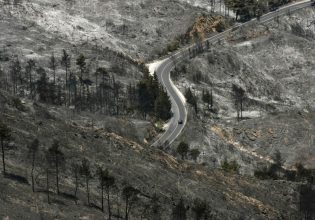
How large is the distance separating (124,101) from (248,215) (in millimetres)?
62353

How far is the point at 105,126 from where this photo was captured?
403 ft

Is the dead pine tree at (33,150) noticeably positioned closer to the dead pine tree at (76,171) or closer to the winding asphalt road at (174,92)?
the dead pine tree at (76,171)

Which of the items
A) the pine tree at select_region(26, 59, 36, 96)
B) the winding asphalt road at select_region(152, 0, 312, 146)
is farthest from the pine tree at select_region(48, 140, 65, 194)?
the pine tree at select_region(26, 59, 36, 96)

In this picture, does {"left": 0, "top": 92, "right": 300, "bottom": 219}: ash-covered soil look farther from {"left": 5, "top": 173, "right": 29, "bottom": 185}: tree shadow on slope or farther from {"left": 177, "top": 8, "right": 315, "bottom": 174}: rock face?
{"left": 177, "top": 8, "right": 315, "bottom": 174}: rock face

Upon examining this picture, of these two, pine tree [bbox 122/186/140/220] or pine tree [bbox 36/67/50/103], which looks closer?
pine tree [bbox 122/186/140/220]

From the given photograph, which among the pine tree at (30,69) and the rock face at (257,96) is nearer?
the rock face at (257,96)

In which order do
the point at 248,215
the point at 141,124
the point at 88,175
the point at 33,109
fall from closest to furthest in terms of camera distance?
the point at 88,175 < the point at 248,215 < the point at 33,109 < the point at 141,124

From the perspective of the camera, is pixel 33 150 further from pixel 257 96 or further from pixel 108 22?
pixel 108 22

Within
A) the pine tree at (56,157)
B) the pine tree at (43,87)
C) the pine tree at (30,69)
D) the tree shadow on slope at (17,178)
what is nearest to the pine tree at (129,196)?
the pine tree at (56,157)

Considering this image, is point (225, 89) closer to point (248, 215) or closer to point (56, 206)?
point (248, 215)

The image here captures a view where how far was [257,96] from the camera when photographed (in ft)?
555

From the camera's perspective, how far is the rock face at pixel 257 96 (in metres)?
134

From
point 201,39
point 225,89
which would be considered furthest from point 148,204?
point 201,39

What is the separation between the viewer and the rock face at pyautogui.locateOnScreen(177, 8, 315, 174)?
134375 millimetres
